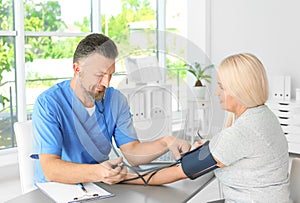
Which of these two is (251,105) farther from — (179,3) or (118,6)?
(179,3)

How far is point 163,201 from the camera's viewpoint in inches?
48.3

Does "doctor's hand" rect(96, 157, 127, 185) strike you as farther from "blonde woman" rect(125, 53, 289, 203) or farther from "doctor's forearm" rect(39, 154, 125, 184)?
"blonde woman" rect(125, 53, 289, 203)

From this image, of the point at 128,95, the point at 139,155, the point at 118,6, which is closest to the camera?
the point at 128,95

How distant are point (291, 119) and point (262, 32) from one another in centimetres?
90

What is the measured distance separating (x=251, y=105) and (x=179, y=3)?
11.6ft

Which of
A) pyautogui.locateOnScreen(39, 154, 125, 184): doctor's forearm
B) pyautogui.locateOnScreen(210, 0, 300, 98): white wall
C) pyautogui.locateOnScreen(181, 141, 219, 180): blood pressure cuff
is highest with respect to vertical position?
pyautogui.locateOnScreen(210, 0, 300, 98): white wall

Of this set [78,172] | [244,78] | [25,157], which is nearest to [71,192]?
[78,172]

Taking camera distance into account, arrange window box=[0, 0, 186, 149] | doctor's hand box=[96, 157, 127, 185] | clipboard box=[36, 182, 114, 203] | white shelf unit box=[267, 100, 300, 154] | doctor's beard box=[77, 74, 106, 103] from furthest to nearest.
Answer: white shelf unit box=[267, 100, 300, 154], window box=[0, 0, 186, 149], doctor's beard box=[77, 74, 106, 103], doctor's hand box=[96, 157, 127, 185], clipboard box=[36, 182, 114, 203]

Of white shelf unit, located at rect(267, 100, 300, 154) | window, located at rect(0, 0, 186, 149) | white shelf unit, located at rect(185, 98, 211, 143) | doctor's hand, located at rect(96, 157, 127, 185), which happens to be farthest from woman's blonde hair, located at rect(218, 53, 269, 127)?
white shelf unit, located at rect(267, 100, 300, 154)

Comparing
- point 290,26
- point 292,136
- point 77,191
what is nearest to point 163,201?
point 77,191

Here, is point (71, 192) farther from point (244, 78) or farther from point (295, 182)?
point (295, 182)

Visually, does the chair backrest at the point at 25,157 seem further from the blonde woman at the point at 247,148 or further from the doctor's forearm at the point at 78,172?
the blonde woman at the point at 247,148

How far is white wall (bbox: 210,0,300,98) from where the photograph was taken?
391cm

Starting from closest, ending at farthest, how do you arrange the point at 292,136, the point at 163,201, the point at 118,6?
1. the point at 163,201
2. the point at 292,136
3. the point at 118,6
